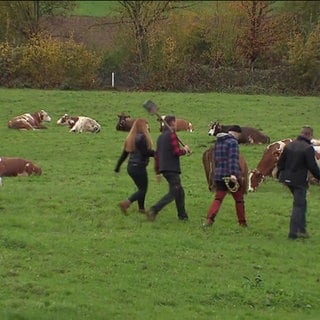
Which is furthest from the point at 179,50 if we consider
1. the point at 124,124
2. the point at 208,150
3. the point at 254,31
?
the point at 208,150

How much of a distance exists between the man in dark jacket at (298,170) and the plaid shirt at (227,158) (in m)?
0.87

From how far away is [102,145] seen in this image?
2692 cm

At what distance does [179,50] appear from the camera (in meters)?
53.9

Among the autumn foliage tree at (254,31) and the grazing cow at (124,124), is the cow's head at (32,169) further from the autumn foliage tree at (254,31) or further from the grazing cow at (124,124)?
the autumn foliage tree at (254,31)

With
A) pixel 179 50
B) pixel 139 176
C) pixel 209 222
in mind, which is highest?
pixel 179 50

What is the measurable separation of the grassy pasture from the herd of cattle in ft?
1.16

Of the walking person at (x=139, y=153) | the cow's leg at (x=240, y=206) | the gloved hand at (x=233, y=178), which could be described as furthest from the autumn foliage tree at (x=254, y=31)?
the gloved hand at (x=233, y=178)

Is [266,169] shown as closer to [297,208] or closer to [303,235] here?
[303,235]

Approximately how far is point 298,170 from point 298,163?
0.45 feet

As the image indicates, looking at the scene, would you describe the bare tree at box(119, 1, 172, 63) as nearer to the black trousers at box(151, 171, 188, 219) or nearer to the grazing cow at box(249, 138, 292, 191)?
the grazing cow at box(249, 138, 292, 191)

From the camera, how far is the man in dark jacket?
49.8ft

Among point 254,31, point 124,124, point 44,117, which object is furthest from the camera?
point 254,31

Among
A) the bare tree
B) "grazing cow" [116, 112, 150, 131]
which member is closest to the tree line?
the bare tree

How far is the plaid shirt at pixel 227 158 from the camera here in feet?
50.3
